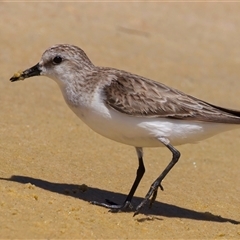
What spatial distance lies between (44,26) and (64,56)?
6.17 m

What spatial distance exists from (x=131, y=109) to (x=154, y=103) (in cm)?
28

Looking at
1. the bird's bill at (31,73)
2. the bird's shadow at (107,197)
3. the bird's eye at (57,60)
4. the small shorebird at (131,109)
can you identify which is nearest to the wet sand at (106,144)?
the bird's shadow at (107,197)

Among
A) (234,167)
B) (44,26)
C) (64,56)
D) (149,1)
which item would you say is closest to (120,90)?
(64,56)

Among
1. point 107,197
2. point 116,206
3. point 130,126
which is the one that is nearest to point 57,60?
point 130,126

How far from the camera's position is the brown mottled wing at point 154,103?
6730 mm

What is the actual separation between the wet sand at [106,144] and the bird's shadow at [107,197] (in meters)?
0.01

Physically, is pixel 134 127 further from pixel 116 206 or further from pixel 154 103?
pixel 116 206

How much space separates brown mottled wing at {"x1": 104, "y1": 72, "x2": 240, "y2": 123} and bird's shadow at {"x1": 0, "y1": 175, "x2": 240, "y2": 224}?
0.99 metres

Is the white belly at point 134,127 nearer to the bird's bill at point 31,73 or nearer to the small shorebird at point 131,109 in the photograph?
the small shorebird at point 131,109

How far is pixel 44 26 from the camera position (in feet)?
43.2

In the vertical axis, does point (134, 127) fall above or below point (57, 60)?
below

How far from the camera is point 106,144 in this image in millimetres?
8844

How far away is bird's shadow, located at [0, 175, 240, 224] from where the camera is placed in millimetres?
6961

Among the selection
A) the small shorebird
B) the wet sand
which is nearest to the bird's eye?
the small shorebird
